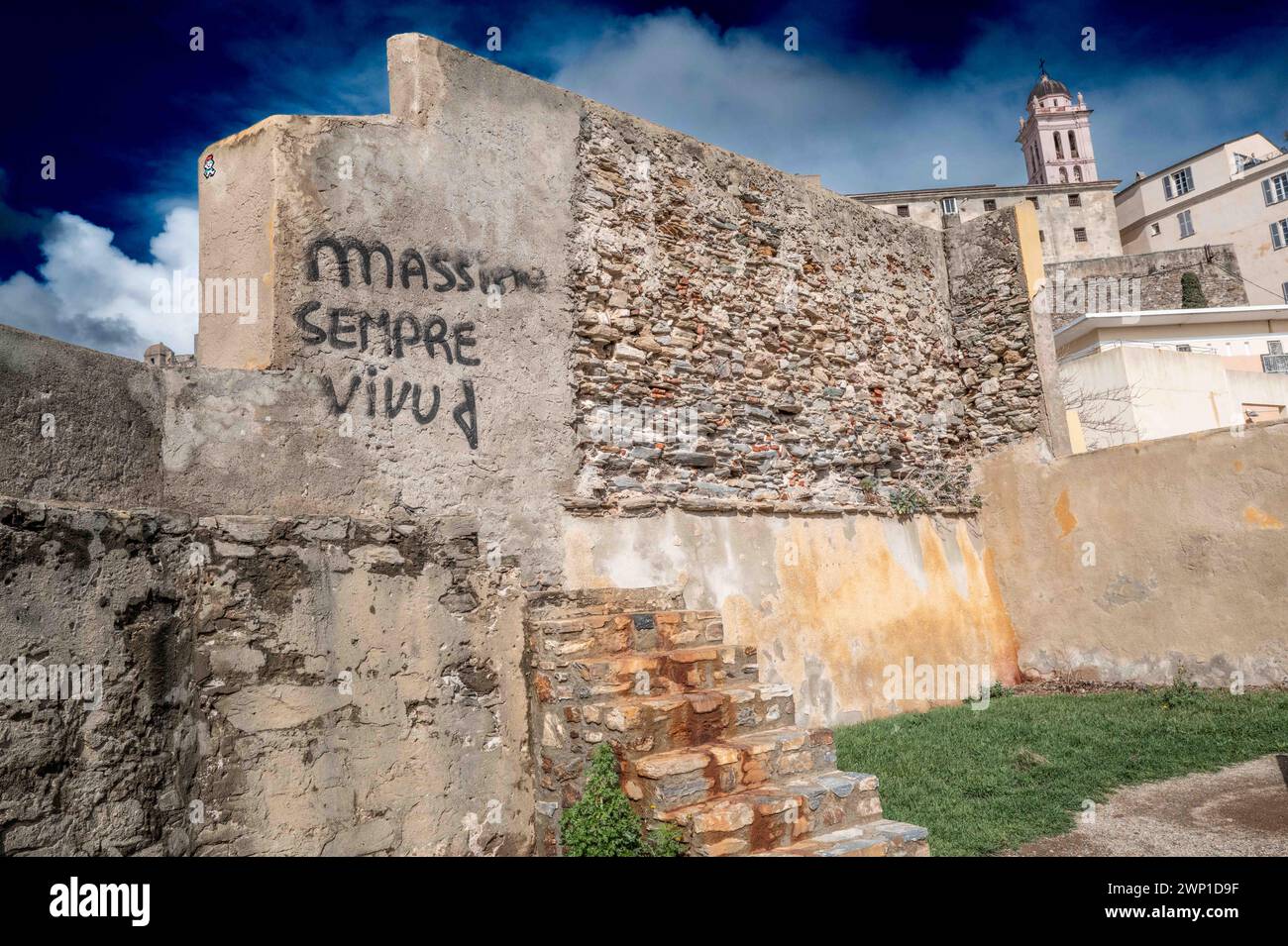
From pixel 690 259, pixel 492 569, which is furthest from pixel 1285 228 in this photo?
pixel 492 569

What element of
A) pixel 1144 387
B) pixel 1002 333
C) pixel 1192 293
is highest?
pixel 1192 293

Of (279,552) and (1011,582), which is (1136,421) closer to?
(1011,582)

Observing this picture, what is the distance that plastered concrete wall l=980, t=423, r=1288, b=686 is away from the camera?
26.8 ft

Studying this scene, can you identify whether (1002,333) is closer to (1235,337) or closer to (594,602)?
(594,602)

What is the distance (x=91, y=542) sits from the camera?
3863 mm

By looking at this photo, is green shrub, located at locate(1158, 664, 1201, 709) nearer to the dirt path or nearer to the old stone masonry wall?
the dirt path

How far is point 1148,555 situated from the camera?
8.89 meters

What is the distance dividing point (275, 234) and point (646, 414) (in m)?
3.02

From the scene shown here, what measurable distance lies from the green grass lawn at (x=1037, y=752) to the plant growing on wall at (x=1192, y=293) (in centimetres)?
3385

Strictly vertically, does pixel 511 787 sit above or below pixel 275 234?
below

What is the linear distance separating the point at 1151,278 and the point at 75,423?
43830 millimetres
